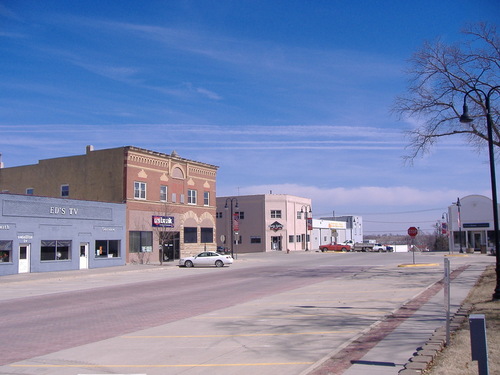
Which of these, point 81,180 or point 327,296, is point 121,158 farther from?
point 327,296

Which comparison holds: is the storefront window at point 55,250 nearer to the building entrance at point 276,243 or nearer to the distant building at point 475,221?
the distant building at point 475,221

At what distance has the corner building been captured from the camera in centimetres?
4322

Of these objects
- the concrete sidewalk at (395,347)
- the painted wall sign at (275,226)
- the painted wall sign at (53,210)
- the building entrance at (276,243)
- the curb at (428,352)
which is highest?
the painted wall sign at (53,210)

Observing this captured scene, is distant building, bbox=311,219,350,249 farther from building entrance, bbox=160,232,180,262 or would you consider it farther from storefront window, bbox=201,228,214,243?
building entrance, bbox=160,232,180,262

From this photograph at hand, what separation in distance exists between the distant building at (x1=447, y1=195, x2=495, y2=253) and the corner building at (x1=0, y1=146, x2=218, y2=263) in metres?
32.9

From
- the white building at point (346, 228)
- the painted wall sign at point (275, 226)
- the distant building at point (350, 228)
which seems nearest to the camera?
the painted wall sign at point (275, 226)

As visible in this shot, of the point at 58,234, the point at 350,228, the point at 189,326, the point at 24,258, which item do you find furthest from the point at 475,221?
the point at 189,326

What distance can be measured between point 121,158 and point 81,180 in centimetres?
515

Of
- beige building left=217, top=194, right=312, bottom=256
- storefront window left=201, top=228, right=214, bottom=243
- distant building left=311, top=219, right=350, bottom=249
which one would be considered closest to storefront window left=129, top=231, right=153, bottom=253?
storefront window left=201, top=228, right=214, bottom=243

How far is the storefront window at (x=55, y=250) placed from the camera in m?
34.5

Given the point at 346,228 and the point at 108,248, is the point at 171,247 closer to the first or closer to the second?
the point at 108,248

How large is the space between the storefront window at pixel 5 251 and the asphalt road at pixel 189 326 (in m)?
10.3

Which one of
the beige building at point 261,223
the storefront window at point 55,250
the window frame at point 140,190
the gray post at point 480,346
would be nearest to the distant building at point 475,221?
the beige building at point 261,223

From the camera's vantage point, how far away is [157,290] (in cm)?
2202
